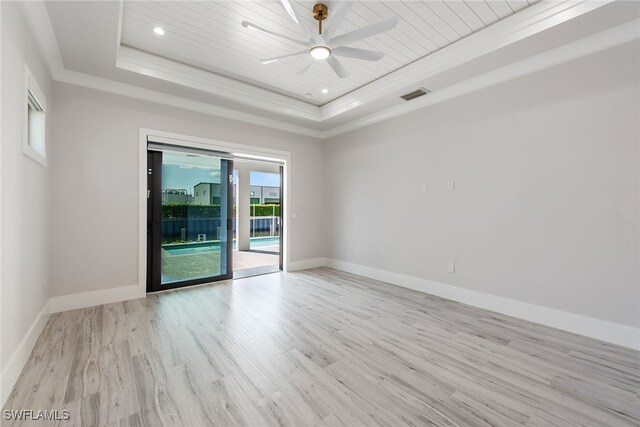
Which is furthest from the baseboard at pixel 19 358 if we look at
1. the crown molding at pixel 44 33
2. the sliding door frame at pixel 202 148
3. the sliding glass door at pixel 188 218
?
the crown molding at pixel 44 33

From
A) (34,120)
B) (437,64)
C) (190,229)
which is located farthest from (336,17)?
(190,229)

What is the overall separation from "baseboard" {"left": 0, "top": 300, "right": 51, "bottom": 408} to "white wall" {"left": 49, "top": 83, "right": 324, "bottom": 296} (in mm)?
784

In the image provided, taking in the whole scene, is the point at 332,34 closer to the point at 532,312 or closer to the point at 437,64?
the point at 437,64

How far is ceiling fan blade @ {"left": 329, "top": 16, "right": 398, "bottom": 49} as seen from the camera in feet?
7.71

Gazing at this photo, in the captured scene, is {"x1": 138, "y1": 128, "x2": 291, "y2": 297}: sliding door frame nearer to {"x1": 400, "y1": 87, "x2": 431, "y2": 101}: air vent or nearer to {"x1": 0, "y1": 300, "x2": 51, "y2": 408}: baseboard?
{"x1": 0, "y1": 300, "x2": 51, "y2": 408}: baseboard

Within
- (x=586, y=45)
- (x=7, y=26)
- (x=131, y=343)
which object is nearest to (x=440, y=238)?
(x=586, y=45)

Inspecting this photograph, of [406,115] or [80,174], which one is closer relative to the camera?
[80,174]

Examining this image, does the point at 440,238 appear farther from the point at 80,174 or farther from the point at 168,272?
the point at 80,174

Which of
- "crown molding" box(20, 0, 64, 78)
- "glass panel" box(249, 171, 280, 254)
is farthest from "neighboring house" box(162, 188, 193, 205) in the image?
"glass panel" box(249, 171, 280, 254)

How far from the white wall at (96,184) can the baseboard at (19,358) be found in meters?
0.78

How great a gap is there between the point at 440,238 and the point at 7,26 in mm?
4865

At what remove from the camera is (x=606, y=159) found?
8.97 feet

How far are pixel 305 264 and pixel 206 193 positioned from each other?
8.19 feet

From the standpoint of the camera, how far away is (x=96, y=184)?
3650 mm
